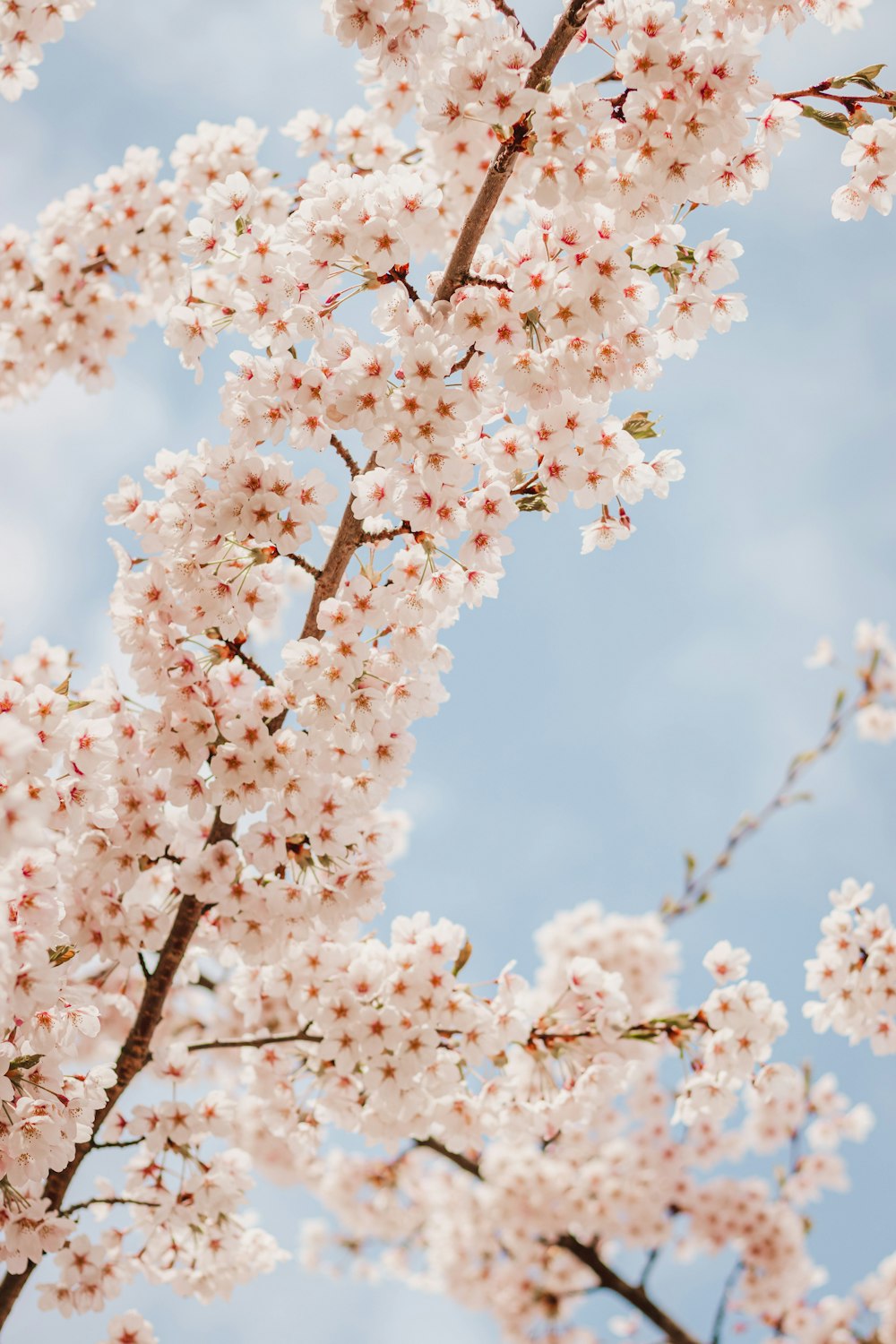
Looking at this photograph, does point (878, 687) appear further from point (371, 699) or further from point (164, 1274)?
point (164, 1274)

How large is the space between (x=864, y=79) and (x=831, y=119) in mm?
148

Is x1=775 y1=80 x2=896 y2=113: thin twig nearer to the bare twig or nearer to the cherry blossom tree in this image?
the cherry blossom tree

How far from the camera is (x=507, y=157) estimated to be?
3152mm

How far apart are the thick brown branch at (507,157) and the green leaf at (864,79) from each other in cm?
88

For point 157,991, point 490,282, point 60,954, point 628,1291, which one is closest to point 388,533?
point 490,282

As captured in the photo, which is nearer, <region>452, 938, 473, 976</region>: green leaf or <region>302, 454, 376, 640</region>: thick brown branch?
<region>302, 454, 376, 640</region>: thick brown branch

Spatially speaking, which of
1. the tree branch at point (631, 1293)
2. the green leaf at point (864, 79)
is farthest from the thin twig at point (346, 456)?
the tree branch at point (631, 1293)

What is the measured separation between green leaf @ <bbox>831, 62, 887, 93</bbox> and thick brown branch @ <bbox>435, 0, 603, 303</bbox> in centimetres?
88

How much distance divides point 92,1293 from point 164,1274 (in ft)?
1.69

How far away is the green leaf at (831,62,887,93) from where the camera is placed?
10.3 feet

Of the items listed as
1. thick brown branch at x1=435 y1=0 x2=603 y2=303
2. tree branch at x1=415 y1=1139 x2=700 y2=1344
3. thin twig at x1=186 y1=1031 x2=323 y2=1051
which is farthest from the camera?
A: tree branch at x1=415 y1=1139 x2=700 y2=1344

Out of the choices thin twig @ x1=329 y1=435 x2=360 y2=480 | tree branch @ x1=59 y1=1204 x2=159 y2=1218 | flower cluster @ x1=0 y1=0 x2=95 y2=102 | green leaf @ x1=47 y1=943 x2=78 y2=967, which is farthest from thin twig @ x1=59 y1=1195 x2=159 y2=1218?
flower cluster @ x1=0 y1=0 x2=95 y2=102

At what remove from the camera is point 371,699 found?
11.5ft

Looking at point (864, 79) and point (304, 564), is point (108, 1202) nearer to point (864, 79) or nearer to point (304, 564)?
point (304, 564)
